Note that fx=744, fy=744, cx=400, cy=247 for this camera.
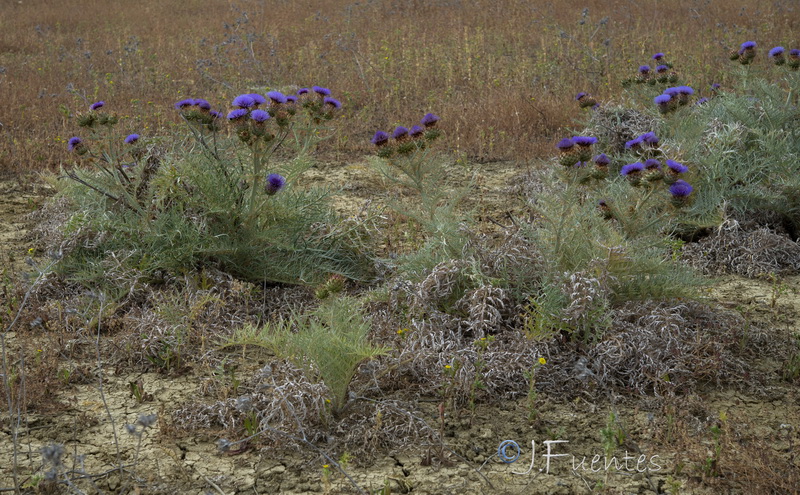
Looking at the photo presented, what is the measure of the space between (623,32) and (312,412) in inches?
394

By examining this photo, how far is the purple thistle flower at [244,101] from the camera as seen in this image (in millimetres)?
3732

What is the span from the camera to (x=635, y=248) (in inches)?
149

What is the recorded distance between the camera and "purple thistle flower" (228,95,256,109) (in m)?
3.73

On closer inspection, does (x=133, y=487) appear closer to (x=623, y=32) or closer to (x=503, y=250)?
(x=503, y=250)

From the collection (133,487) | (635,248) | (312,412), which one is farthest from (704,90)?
(133,487)

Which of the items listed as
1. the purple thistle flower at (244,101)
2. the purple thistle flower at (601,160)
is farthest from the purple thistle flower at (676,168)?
the purple thistle flower at (244,101)

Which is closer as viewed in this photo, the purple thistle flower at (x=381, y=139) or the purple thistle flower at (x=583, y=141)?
the purple thistle flower at (x=583, y=141)

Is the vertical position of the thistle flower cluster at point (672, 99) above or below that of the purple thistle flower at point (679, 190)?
above

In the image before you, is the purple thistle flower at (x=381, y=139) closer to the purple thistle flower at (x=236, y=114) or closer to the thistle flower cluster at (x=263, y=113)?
the thistle flower cluster at (x=263, y=113)

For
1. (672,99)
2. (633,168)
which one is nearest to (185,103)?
Answer: (633,168)

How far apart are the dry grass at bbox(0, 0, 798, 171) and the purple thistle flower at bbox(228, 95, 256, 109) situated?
3.39 m

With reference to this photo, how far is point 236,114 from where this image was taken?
373 centimetres

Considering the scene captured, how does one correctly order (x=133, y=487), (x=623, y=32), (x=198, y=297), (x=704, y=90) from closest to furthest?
(x=133, y=487)
(x=198, y=297)
(x=704, y=90)
(x=623, y=32)

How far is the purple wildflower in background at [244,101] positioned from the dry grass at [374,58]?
339 centimetres
